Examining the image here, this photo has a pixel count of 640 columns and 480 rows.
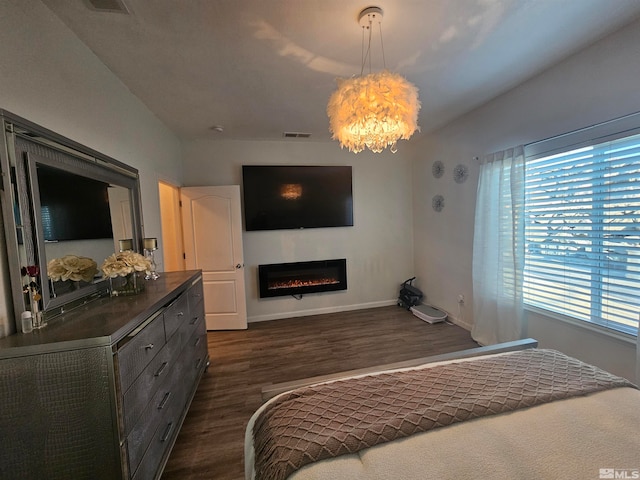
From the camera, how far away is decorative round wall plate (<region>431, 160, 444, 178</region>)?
3863mm

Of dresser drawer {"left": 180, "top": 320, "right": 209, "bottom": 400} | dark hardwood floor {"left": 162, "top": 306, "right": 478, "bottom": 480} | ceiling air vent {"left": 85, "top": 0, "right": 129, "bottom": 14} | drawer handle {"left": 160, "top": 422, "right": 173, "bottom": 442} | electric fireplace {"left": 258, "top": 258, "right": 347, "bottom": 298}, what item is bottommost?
dark hardwood floor {"left": 162, "top": 306, "right": 478, "bottom": 480}

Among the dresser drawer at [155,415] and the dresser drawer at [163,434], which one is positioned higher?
the dresser drawer at [155,415]

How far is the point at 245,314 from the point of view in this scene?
3840 millimetres

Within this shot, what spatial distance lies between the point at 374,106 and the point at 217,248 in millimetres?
2979

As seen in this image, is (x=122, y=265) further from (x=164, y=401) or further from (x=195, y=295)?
(x=164, y=401)

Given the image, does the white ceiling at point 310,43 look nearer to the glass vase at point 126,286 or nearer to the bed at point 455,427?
the glass vase at point 126,286

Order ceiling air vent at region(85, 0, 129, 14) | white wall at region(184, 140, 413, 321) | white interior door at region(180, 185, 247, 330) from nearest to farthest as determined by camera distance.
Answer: ceiling air vent at region(85, 0, 129, 14) < white interior door at region(180, 185, 247, 330) < white wall at region(184, 140, 413, 321)

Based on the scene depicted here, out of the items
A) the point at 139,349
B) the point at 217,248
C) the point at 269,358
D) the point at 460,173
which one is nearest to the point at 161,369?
the point at 139,349

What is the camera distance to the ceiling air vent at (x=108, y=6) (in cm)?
149

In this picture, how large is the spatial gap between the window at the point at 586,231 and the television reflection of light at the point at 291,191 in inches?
→ 112

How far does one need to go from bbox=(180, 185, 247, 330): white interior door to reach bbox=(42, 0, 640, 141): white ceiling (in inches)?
48.5

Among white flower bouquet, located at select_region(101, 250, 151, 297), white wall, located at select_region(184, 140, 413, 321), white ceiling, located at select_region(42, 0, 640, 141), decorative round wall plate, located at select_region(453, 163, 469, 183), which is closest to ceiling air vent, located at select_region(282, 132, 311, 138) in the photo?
white wall, located at select_region(184, 140, 413, 321)

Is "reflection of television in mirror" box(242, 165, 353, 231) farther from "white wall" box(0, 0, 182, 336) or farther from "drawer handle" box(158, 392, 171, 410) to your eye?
"drawer handle" box(158, 392, 171, 410)

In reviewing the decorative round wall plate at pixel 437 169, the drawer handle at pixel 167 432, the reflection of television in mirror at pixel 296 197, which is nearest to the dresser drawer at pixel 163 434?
the drawer handle at pixel 167 432
